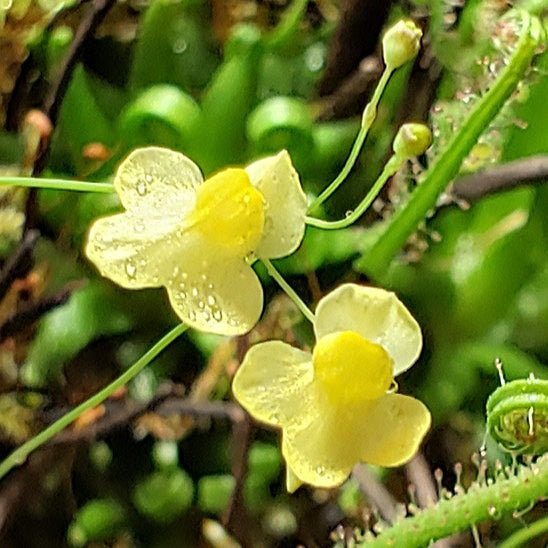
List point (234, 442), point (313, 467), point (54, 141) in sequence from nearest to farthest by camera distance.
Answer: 1. point (313, 467)
2. point (234, 442)
3. point (54, 141)

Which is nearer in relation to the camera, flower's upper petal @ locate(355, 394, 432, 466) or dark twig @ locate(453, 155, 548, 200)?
flower's upper petal @ locate(355, 394, 432, 466)

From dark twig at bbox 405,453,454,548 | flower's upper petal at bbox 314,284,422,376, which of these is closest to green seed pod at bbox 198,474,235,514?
dark twig at bbox 405,453,454,548

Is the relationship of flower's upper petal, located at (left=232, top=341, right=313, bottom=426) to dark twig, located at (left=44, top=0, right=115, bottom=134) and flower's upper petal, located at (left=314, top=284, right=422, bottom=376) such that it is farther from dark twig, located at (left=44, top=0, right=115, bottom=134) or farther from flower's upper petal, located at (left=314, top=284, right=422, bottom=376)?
dark twig, located at (left=44, top=0, right=115, bottom=134)

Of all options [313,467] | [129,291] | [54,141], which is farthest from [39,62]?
[313,467]

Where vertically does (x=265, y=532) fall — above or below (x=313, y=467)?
below

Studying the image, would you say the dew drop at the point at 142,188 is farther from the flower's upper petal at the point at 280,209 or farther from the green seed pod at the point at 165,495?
the green seed pod at the point at 165,495

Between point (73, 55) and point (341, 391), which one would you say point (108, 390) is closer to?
point (341, 391)

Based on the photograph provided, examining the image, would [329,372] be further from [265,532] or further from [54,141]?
[54,141]
